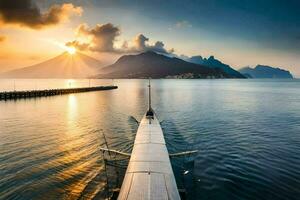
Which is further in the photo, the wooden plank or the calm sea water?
the calm sea water

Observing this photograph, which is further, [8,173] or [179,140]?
[179,140]

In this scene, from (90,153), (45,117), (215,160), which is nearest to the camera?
(215,160)

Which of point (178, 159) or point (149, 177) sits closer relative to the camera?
point (149, 177)

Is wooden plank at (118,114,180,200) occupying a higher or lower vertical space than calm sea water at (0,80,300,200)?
higher

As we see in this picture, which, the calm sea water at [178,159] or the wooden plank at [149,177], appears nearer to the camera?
the wooden plank at [149,177]

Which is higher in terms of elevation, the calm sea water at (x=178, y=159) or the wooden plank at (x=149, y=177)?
the wooden plank at (x=149, y=177)

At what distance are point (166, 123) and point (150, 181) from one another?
45051 mm

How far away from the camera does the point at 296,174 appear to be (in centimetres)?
2980

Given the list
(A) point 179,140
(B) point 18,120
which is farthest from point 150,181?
(B) point 18,120

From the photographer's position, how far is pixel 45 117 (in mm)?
71438

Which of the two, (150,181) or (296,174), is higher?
(150,181)

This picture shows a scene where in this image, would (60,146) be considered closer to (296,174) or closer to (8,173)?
(8,173)

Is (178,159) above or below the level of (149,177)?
below

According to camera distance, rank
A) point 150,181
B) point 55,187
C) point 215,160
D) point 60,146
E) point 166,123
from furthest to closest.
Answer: point 166,123
point 60,146
point 215,160
point 55,187
point 150,181
